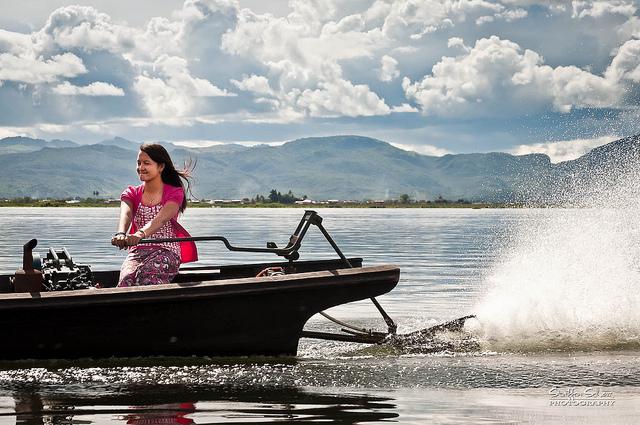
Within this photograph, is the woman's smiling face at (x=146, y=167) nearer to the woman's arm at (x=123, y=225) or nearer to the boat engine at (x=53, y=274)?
the woman's arm at (x=123, y=225)

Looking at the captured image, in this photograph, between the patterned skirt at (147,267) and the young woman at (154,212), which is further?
the patterned skirt at (147,267)

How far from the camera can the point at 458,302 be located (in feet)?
59.4

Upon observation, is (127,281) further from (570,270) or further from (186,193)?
(570,270)

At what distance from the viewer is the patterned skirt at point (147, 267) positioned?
36.9ft

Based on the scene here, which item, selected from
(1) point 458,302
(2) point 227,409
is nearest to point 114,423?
(2) point 227,409

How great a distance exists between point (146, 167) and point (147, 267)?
1102 mm

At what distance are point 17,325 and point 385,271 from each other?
3912 mm

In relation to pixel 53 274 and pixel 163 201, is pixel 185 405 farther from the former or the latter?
pixel 53 274

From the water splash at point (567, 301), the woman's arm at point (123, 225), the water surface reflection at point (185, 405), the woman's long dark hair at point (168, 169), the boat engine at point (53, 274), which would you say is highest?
the woman's long dark hair at point (168, 169)

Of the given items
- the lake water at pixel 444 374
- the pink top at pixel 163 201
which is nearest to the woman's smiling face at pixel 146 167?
the pink top at pixel 163 201

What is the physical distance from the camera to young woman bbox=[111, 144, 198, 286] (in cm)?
1105

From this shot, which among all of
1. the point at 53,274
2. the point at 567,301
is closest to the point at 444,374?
the point at 567,301

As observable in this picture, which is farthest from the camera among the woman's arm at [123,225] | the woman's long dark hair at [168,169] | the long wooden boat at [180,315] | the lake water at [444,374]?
the woman's long dark hair at [168,169]

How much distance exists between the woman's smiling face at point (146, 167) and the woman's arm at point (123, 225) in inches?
14.1
